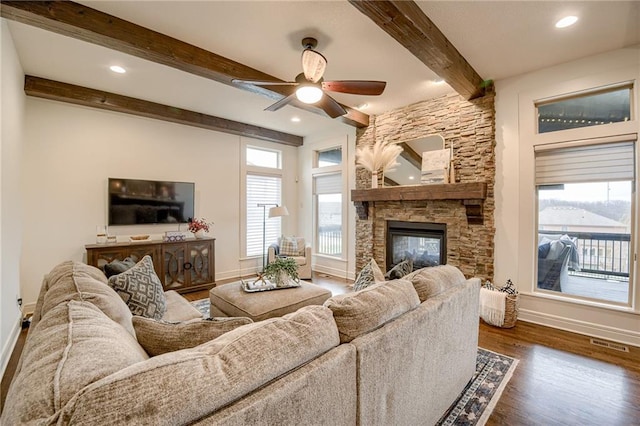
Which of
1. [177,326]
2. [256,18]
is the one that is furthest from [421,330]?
[256,18]

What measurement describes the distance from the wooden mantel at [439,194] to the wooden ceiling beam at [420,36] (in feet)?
3.95

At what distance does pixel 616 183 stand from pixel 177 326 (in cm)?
416

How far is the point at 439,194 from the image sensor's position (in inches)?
153

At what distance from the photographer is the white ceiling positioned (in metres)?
2.31

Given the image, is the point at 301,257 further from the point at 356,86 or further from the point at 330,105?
the point at 356,86

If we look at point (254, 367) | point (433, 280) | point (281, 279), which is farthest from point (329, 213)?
point (254, 367)

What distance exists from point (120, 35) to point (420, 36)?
8.28 ft

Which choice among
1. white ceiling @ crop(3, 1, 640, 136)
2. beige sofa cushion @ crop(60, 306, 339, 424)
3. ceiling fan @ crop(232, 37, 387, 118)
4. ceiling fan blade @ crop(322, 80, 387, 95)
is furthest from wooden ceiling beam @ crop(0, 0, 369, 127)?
beige sofa cushion @ crop(60, 306, 339, 424)

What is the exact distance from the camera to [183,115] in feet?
15.0

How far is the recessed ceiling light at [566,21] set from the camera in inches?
94.9

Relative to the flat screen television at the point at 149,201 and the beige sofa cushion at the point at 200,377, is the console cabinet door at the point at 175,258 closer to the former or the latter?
the flat screen television at the point at 149,201

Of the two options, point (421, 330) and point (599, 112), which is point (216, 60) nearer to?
point (421, 330)

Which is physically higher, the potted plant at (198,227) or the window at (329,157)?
the window at (329,157)

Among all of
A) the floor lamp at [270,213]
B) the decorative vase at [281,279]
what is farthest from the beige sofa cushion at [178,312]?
the floor lamp at [270,213]
